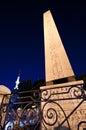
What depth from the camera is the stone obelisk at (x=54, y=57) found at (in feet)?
14.7

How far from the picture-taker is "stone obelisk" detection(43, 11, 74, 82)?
14.7 feet

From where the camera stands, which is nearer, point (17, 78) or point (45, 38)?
point (45, 38)

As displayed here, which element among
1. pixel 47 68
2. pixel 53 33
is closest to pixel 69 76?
pixel 47 68

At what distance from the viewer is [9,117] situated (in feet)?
6.62

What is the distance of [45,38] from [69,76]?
1894 mm

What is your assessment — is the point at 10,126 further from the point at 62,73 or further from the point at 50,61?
the point at 50,61

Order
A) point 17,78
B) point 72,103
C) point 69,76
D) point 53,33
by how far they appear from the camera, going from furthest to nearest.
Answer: point 17,78 → point 53,33 → point 69,76 → point 72,103

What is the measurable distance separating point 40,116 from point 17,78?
121 feet

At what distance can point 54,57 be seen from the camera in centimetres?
485

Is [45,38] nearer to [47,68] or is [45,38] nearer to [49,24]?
[49,24]

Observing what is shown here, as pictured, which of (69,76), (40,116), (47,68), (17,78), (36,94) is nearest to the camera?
(40,116)

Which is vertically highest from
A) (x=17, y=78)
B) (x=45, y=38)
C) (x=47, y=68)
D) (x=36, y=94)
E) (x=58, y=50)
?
(x=17, y=78)

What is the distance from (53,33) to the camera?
530cm

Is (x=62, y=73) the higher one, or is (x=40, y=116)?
(x=62, y=73)
